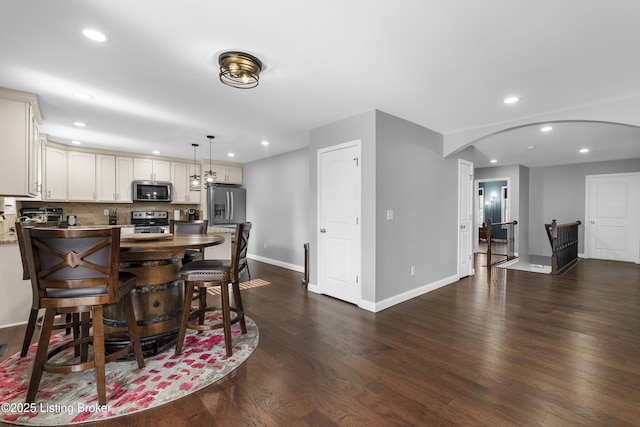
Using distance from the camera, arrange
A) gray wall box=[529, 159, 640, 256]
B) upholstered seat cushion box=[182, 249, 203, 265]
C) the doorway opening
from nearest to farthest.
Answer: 1. upholstered seat cushion box=[182, 249, 203, 265]
2. gray wall box=[529, 159, 640, 256]
3. the doorway opening

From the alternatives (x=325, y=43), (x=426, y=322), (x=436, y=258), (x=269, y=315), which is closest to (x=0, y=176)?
(x=269, y=315)

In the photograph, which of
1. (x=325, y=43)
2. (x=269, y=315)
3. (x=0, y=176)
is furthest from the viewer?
(x=269, y=315)

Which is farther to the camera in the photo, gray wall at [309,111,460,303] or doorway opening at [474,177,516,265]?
doorway opening at [474,177,516,265]

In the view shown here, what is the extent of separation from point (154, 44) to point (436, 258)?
427 centimetres

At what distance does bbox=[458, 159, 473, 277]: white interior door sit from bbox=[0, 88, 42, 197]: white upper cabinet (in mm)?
5703

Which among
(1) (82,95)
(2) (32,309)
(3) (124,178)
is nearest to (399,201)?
(2) (32,309)

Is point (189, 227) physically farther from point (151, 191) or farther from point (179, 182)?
point (179, 182)

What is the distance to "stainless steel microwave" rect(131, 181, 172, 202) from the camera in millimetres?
5941

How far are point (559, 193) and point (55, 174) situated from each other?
11.4 metres

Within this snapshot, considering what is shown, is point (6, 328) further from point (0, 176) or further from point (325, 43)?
point (325, 43)

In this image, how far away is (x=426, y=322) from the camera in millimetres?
3189

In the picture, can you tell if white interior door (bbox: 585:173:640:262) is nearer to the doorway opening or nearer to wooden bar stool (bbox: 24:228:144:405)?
the doorway opening

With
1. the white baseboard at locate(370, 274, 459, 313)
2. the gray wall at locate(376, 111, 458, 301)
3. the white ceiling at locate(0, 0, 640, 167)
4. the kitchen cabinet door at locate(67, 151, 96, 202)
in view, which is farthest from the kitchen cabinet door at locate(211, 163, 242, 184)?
the white baseboard at locate(370, 274, 459, 313)

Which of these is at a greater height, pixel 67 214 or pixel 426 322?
pixel 67 214
